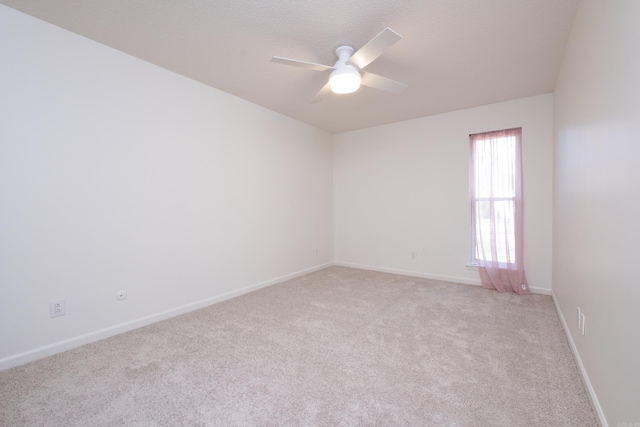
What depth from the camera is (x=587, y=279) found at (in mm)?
1651

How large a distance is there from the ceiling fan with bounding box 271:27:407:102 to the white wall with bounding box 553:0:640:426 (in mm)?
1044

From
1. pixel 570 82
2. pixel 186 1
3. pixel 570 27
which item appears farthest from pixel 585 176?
pixel 186 1

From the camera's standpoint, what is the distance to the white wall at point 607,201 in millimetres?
1036

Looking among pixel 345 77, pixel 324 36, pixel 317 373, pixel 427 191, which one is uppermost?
pixel 324 36

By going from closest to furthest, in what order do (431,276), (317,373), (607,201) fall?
(607,201)
(317,373)
(431,276)

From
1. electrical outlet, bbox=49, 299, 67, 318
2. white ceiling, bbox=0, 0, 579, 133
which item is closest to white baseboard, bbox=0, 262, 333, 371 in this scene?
electrical outlet, bbox=49, 299, 67, 318

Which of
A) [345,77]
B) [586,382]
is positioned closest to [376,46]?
[345,77]

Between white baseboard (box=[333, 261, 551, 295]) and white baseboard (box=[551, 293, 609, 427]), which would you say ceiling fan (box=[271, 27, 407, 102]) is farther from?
white baseboard (box=[333, 261, 551, 295])

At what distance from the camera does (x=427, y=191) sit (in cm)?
412

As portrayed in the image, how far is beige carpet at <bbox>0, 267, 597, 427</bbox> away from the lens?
1424 millimetres

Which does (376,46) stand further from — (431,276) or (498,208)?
(431,276)

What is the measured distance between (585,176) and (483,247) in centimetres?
208

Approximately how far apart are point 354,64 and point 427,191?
2.54 m

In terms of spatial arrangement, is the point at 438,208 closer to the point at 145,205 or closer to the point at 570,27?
the point at 570,27
